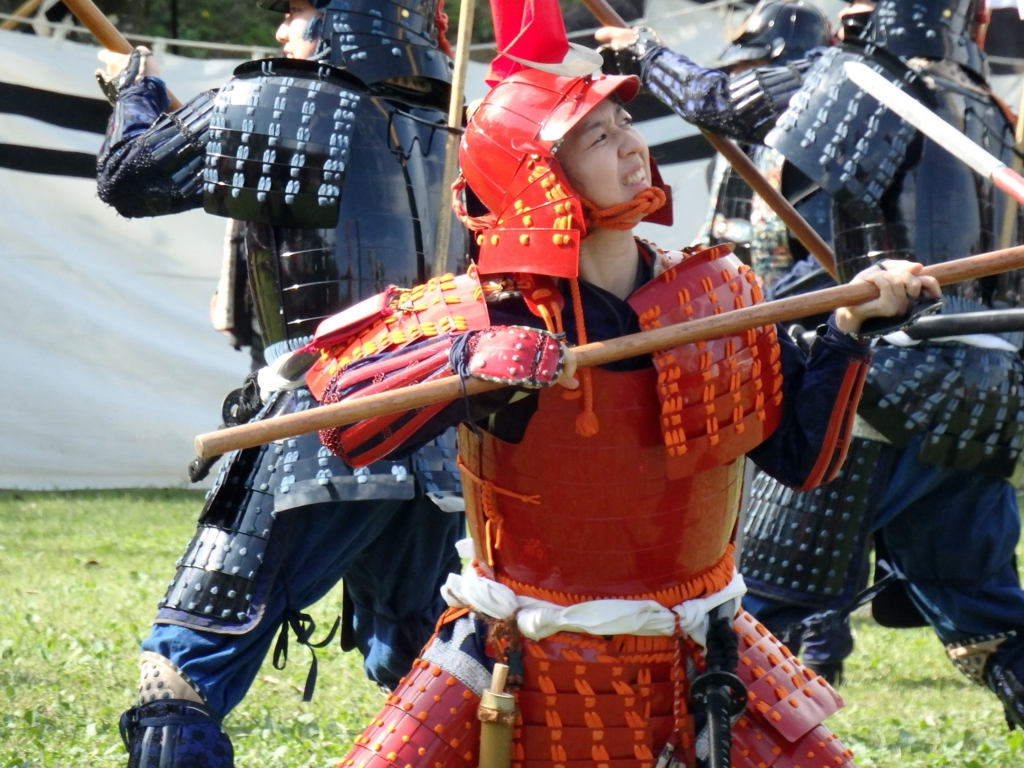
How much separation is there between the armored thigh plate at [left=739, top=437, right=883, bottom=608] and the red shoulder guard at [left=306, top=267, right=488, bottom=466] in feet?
5.39

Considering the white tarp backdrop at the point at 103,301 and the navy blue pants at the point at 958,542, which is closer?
the navy blue pants at the point at 958,542

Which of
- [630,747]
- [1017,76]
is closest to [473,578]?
[630,747]

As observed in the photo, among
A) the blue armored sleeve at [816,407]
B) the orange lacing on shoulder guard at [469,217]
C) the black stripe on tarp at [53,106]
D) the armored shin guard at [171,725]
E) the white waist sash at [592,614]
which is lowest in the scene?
the armored shin guard at [171,725]

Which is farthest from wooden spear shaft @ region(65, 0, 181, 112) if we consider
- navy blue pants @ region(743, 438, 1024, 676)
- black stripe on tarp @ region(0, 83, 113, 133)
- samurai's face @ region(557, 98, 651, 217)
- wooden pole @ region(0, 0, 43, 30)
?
wooden pole @ region(0, 0, 43, 30)

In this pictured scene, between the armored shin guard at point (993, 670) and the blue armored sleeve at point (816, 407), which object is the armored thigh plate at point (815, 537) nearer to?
the armored shin guard at point (993, 670)

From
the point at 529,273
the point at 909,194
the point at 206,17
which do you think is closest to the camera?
the point at 529,273

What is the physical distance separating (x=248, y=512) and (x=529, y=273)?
0.99 meters

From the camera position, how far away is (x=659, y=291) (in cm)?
259

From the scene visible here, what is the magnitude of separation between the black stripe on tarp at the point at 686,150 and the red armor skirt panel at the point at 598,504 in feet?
20.9

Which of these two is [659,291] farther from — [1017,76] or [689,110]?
[1017,76]

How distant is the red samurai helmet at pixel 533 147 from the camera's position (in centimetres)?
253

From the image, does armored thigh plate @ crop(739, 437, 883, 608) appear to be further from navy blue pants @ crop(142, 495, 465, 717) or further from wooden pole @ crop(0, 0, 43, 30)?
wooden pole @ crop(0, 0, 43, 30)

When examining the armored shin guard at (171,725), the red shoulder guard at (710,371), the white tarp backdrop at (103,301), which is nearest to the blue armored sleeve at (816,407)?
the red shoulder guard at (710,371)

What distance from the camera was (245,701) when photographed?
459cm
